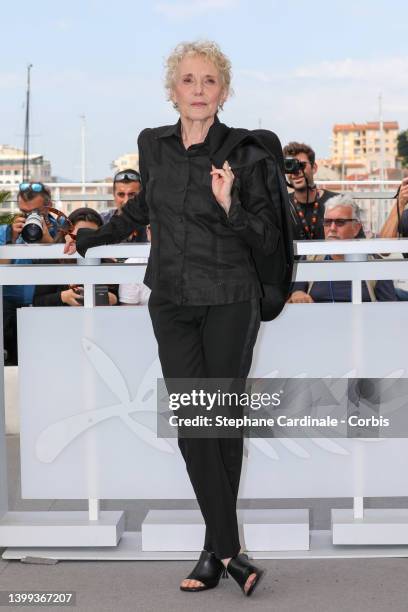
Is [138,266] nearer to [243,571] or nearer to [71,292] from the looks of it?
[243,571]

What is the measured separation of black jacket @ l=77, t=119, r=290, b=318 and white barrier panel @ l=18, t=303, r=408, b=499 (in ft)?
1.74

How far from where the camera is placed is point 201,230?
379 cm

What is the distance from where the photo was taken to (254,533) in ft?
14.5

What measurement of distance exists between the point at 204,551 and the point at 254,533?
1.41 feet

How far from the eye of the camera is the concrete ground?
12.5 feet

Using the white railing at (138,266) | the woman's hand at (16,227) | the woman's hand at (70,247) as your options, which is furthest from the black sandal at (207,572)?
the woman's hand at (16,227)

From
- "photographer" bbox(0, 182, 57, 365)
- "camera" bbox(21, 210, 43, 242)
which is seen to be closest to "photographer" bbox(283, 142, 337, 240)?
"photographer" bbox(0, 182, 57, 365)

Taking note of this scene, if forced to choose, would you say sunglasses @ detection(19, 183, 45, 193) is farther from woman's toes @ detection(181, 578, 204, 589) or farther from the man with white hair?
woman's toes @ detection(181, 578, 204, 589)

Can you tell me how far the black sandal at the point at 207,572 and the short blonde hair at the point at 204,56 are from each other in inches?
70.8

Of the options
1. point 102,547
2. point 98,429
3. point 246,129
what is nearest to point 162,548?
point 102,547

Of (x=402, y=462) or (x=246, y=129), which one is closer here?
(x=246, y=129)

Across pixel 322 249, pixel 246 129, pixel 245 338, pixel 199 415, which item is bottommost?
pixel 199 415

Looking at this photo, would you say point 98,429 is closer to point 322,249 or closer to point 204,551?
point 204,551

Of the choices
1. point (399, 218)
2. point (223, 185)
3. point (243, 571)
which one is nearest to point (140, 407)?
point (243, 571)
